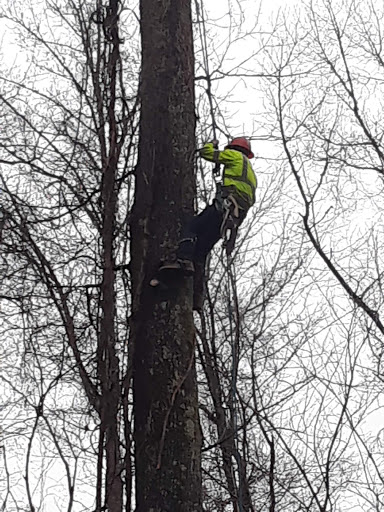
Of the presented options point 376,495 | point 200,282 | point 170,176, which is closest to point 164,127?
point 170,176

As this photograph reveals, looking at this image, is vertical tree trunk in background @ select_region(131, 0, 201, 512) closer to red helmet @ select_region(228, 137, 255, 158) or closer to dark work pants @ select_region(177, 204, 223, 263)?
dark work pants @ select_region(177, 204, 223, 263)

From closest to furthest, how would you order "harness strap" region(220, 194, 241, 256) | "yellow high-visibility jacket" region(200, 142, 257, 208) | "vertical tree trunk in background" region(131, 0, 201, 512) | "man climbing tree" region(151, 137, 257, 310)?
"vertical tree trunk in background" region(131, 0, 201, 512)
"man climbing tree" region(151, 137, 257, 310)
"harness strap" region(220, 194, 241, 256)
"yellow high-visibility jacket" region(200, 142, 257, 208)

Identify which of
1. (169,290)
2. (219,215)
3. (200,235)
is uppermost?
(219,215)

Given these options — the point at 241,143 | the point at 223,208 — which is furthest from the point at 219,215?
the point at 241,143

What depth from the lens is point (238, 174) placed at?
→ 4457 mm

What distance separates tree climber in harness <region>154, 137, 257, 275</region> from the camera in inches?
132

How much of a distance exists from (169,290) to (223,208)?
1.01 metres

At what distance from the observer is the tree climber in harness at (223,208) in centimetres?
335

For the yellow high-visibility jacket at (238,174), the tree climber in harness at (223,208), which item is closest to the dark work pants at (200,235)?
the tree climber in harness at (223,208)

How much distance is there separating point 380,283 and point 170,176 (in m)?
5.24

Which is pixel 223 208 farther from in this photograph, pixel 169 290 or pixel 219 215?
pixel 169 290

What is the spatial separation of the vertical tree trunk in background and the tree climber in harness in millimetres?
74

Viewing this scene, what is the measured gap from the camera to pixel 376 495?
21.9 feet

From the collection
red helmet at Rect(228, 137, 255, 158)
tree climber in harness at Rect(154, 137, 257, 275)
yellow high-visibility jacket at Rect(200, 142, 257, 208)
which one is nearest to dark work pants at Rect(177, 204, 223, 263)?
tree climber in harness at Rect(154, 137, 257, 275)
